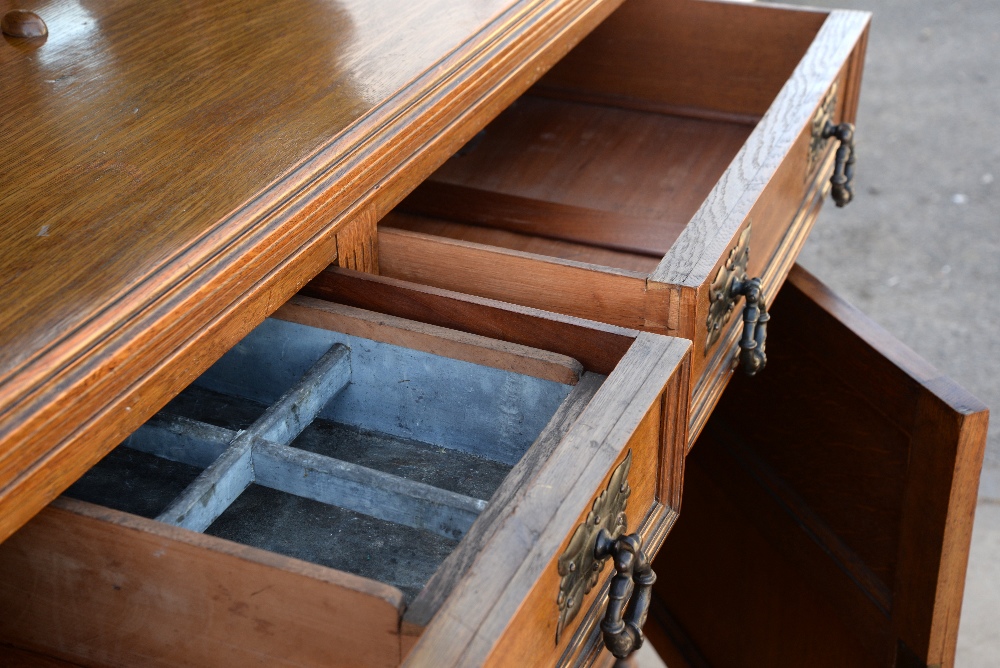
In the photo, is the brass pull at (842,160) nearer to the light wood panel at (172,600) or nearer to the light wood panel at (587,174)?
the light wood panel at (587,174)

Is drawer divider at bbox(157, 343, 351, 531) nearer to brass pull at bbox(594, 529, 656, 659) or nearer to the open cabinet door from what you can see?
brass pull at bbox(594, 529, 656, 659)

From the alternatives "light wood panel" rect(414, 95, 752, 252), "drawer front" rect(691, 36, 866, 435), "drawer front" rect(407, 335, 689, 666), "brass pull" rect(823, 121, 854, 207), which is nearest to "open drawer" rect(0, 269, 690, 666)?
"drawer front" rect(407, 335, 689, 666)

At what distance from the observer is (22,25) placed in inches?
32.3

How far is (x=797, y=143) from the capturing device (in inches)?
40.1

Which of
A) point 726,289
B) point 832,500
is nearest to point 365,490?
point 726,289

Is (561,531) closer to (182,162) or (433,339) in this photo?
(433,339)

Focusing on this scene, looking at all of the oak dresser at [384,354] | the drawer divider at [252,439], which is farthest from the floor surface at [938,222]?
the drawer divider at [252,439]

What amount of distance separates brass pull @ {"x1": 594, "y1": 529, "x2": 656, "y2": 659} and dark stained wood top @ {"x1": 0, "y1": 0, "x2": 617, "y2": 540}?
26 centimetres

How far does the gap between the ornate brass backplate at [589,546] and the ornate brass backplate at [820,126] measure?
22.5 inches

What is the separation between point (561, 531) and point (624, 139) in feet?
2.85

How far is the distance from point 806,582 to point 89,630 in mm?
950

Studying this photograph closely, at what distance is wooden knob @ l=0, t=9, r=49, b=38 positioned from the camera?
819 millimetres

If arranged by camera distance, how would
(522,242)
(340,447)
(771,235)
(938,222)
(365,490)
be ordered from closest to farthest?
(365,490) → (340,447) → (771,235) → (522,242) → (938,222)

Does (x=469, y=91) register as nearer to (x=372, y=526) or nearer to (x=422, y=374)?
(x=422, y=374)
